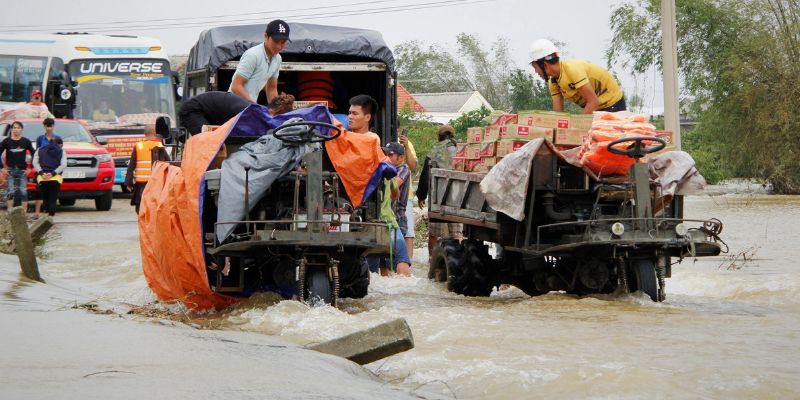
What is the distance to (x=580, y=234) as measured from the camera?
1052 cm

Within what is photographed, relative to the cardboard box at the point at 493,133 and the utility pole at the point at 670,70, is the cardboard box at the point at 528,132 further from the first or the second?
the utility pole at the point at 670,70

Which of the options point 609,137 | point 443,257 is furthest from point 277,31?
point 609,137

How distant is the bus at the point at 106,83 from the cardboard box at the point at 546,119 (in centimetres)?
1803

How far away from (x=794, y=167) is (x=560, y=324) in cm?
3236

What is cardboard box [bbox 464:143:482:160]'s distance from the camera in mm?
11967

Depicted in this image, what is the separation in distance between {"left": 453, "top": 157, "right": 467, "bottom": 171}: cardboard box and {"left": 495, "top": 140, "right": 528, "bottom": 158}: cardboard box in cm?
114

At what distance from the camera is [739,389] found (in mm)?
6770

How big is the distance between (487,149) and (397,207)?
263 centimetres

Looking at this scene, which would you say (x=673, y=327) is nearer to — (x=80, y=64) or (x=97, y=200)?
(x=97, y=200)

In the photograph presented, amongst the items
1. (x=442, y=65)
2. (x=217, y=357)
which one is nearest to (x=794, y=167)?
(x=217, y=357)

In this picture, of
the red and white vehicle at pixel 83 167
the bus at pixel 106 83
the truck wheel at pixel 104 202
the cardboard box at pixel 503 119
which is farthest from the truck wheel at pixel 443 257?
the bus at pixel 106 83

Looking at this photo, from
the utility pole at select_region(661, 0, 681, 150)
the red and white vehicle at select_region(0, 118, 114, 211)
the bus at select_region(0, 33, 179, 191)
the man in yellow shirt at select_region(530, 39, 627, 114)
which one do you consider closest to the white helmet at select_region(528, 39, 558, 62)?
the man in yellow shirt at select_region(530, 39, 627, 114)

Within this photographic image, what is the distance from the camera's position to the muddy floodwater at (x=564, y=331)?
6844 mm

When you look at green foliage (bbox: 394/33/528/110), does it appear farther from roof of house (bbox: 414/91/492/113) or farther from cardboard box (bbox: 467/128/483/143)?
cardboard box (bbox: 467/128/483/143)
